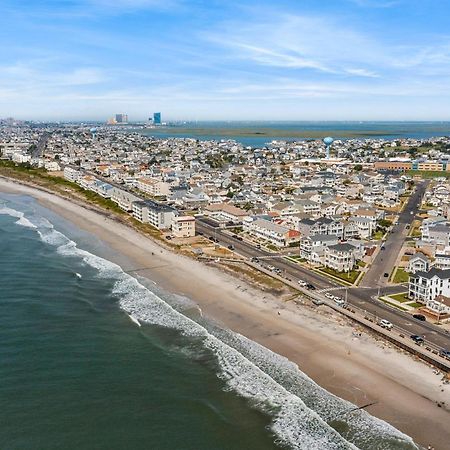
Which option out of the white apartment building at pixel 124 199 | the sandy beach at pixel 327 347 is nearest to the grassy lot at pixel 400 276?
the sandy beach at pixel 327 347

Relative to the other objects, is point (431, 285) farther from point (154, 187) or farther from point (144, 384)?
point (154, 187)

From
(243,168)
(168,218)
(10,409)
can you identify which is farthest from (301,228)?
(243,168)

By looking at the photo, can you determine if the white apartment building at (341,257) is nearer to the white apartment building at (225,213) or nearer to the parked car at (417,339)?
the parked car at (417,339)

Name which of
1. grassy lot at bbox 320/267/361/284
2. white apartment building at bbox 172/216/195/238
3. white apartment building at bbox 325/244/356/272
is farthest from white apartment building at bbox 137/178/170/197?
grassy lot at bbox 320/267/361/284

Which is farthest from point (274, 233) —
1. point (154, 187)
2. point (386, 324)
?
point (154, 187)

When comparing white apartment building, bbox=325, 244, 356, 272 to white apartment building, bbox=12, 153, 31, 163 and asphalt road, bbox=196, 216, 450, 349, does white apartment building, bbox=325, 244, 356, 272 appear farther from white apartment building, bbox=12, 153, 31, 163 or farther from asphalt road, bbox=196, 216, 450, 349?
white apartment building, bbox=12, 153, 31, 163

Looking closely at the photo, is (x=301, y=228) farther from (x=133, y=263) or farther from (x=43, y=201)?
(x=43, y=201)
